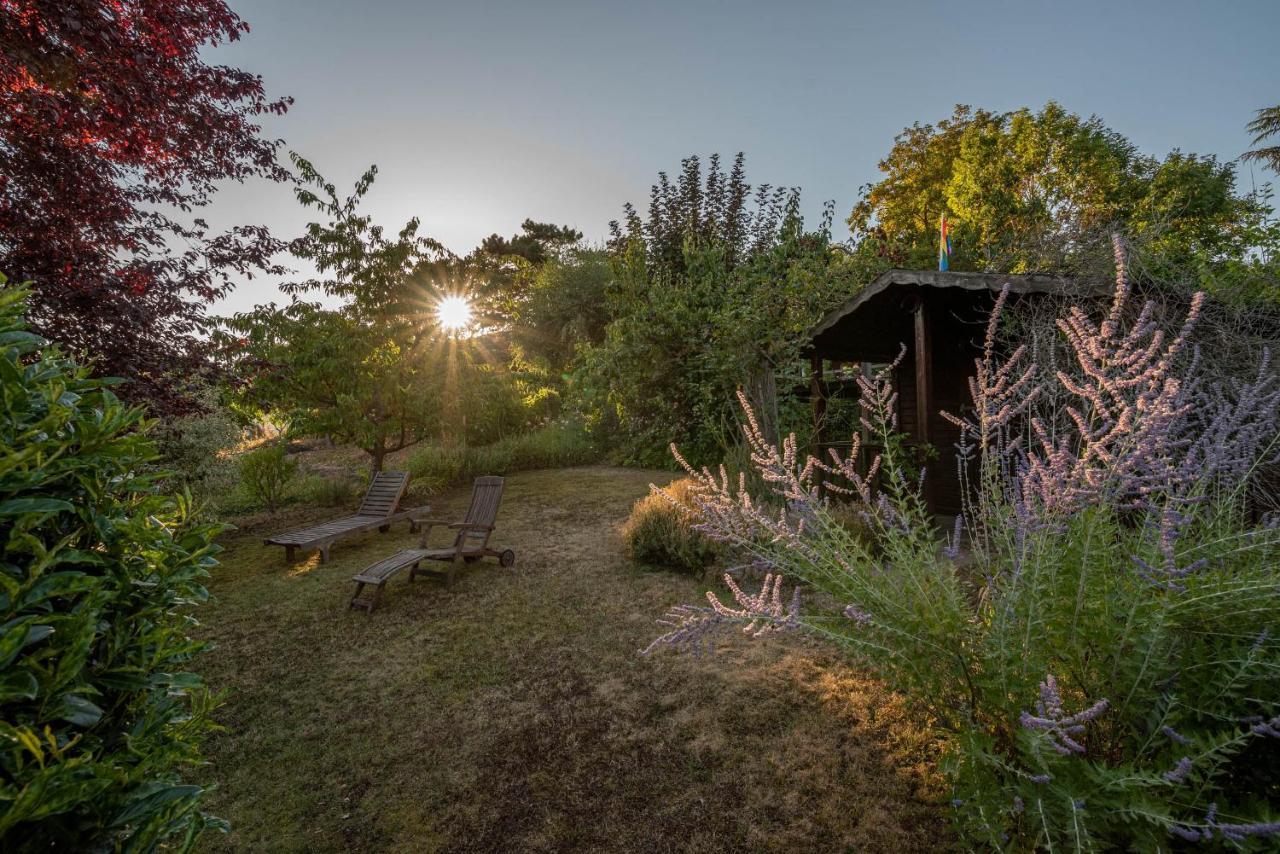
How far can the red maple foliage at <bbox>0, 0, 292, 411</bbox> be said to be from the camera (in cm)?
376

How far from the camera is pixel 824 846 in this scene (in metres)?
2.30

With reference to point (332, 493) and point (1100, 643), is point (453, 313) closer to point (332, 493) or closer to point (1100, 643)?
point (332, 493)

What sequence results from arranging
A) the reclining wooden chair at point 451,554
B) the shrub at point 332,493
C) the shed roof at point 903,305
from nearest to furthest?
1. the reclining wooden chair at point 451,554
2. the shed roof at point 903,305
3. the shrub at point 332,493

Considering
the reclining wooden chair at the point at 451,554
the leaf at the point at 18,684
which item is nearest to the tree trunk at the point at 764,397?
the reclining wooden chair at the point at 451,554

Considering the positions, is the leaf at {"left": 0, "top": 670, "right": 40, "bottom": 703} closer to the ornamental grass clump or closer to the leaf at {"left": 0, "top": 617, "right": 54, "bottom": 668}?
the leaf at {"left": 0, "top": 617, "right": 54, "bottom": 668}

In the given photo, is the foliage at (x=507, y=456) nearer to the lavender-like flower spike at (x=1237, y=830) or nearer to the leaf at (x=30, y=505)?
the leaf at (x=30, y=505)

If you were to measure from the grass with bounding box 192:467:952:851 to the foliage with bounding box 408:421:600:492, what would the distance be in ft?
21.8

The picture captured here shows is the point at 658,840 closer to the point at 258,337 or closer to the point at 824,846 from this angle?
the point at 824,846

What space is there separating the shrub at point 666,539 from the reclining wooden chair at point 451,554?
59.7 inches

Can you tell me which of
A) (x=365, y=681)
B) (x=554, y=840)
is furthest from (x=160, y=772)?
(x=365, y=681)

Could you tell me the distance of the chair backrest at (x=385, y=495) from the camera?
809cm

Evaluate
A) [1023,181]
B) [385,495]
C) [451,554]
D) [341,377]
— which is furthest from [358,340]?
[1023,181]

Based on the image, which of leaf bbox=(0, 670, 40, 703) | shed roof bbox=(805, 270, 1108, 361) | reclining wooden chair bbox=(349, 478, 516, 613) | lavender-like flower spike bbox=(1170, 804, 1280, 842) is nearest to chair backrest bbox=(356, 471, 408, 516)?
reclining wooden chair bbox=(349, 478, 516, 613)

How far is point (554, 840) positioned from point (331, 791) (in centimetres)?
128
